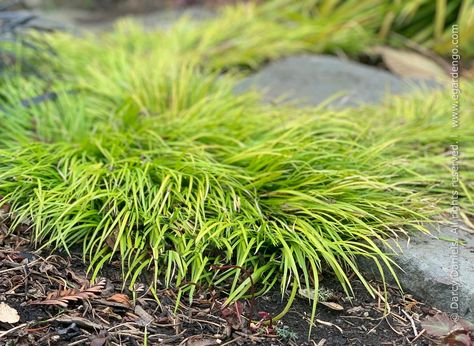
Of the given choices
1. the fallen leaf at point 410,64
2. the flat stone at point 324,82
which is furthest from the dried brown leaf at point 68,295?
the fallen leaf at point 410,64

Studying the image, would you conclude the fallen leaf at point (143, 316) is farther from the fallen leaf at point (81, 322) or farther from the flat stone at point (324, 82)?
the flat stone at point (324, 82)

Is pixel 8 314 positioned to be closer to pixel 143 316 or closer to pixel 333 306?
pixel 143 316

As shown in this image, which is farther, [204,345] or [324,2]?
[324,2]

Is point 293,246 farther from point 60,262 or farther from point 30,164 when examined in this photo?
point 30,164

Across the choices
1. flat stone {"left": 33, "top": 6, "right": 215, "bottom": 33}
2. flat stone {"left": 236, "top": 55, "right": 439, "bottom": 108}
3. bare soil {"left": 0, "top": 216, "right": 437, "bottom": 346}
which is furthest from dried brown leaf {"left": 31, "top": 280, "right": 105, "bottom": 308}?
flat stone {"left": 33, "top": 6, "right": 215, "bottom": 33}

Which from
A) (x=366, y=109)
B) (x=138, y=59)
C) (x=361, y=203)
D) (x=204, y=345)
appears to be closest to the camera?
(x=204, y=345)

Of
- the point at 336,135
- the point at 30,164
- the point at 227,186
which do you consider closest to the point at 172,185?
the point at 227,186
